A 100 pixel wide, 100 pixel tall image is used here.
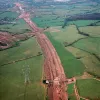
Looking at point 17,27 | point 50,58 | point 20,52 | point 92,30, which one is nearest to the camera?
point 50,58

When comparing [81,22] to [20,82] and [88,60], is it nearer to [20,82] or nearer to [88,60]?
[88,60]

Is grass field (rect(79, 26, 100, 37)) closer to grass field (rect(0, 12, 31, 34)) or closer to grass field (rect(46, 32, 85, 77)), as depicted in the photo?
grass field (rect(46, 32, 85, 77))

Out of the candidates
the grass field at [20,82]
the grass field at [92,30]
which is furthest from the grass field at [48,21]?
the grass field at [20,82]

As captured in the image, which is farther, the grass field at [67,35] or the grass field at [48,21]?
the grass field at [48,21]

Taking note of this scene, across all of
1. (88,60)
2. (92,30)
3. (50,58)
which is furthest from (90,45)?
(92,30)

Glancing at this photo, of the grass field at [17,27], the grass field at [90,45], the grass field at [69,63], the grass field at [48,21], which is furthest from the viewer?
the grass field at [48,21]

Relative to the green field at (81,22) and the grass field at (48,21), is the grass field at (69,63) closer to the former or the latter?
the green field at (81,22)
